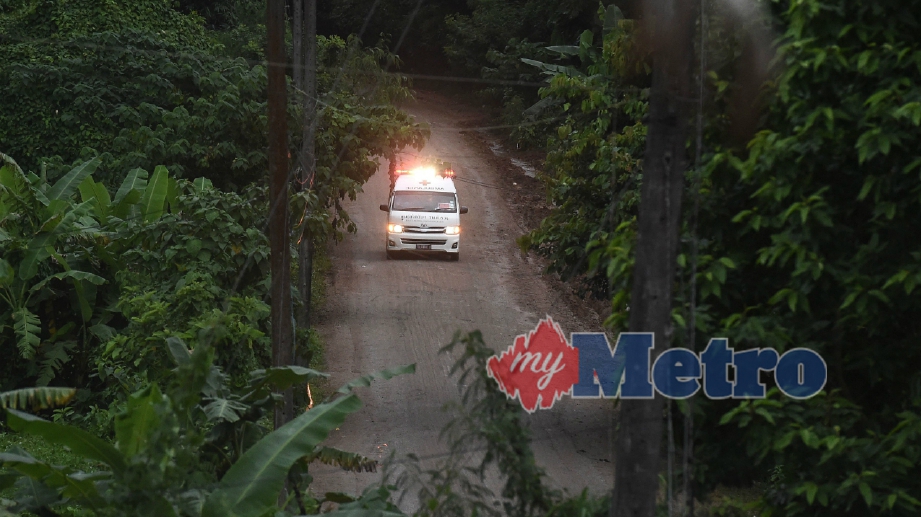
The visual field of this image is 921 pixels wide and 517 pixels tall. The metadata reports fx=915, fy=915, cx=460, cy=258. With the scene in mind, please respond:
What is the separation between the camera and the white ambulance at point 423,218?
2144cm

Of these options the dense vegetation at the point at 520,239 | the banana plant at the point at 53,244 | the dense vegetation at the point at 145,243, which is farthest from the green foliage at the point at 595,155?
the banana plant at the point at 53,244

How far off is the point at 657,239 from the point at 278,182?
5267 millimetres

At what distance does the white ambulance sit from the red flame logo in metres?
12.2

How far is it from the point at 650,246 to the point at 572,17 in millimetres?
21716

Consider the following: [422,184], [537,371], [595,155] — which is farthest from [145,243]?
[422,184]

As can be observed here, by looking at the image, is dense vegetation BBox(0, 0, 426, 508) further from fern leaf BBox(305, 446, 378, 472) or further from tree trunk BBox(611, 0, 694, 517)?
tree trunk BBox(611, 0, 694, 517)

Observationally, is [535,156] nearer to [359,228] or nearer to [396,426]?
[359,228]

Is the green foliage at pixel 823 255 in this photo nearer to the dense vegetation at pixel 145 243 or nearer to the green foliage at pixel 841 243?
the green foliage at pixel 841 243

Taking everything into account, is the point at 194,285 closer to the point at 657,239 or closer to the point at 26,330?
the point at 26,330

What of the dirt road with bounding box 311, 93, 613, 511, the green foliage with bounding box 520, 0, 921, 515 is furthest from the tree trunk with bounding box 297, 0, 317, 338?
the green foliage with bounding box 520, 0, 921, 515

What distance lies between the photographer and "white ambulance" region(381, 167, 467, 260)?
70.3 ft

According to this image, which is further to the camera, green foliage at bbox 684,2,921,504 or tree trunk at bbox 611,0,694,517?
tree trunk at bbox 611,0,694,517

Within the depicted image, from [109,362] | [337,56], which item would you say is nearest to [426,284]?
[337,56]

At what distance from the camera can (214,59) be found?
66.9ft
